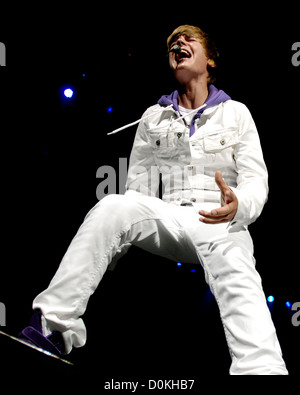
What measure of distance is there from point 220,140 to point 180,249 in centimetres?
43

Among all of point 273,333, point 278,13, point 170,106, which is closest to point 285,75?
point 278,13

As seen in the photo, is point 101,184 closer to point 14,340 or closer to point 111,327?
point 111,327

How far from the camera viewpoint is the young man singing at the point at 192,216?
3.24 ft

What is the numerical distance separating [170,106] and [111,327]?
0.88 meters

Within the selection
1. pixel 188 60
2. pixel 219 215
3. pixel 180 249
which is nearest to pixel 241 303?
pixel 219 215

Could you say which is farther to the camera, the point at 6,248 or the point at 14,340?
the point at 6,248

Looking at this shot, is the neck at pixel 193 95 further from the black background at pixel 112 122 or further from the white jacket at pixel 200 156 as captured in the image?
the black background at pixel 112 122

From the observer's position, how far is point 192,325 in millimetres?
1418

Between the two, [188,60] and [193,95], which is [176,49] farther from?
[193,95]

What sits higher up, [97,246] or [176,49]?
[176,49]

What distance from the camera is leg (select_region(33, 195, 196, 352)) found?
39.4 inches

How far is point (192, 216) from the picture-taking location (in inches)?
50.9

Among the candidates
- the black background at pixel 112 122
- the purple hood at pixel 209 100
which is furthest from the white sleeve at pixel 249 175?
the black background at pixel 112 122

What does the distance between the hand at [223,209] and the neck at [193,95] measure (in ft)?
2.08
